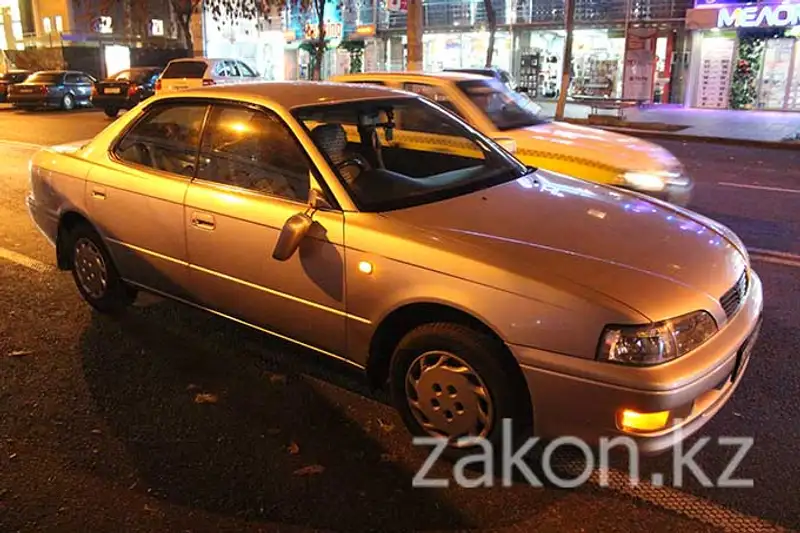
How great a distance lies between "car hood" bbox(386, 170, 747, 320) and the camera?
9.78ft

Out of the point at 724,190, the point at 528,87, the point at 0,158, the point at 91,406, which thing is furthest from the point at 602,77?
the point at 91,406

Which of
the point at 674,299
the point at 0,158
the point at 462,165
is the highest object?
the point at 462,165

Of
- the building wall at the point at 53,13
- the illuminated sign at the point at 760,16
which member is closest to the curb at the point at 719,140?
the illuminated sign at the point at 760,16

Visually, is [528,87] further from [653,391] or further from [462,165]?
[653,391]

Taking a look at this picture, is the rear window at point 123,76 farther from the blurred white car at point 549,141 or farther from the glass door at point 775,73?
the glass door at point 775,73

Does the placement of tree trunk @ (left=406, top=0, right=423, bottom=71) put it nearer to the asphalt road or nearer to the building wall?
the asphalt road

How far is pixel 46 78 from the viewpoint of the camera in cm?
2434

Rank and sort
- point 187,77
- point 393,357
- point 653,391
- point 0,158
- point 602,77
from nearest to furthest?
point 653,391
point 393,357
point 0,158
point 187,77
point 602,77

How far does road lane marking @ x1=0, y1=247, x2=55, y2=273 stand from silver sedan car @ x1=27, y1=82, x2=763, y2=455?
1.51 m

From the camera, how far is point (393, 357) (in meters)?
3.45

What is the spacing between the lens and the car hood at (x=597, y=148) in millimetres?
6684

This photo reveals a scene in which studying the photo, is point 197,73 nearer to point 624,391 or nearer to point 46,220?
point 46,220

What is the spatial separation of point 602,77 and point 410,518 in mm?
22920

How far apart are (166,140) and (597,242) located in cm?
273
